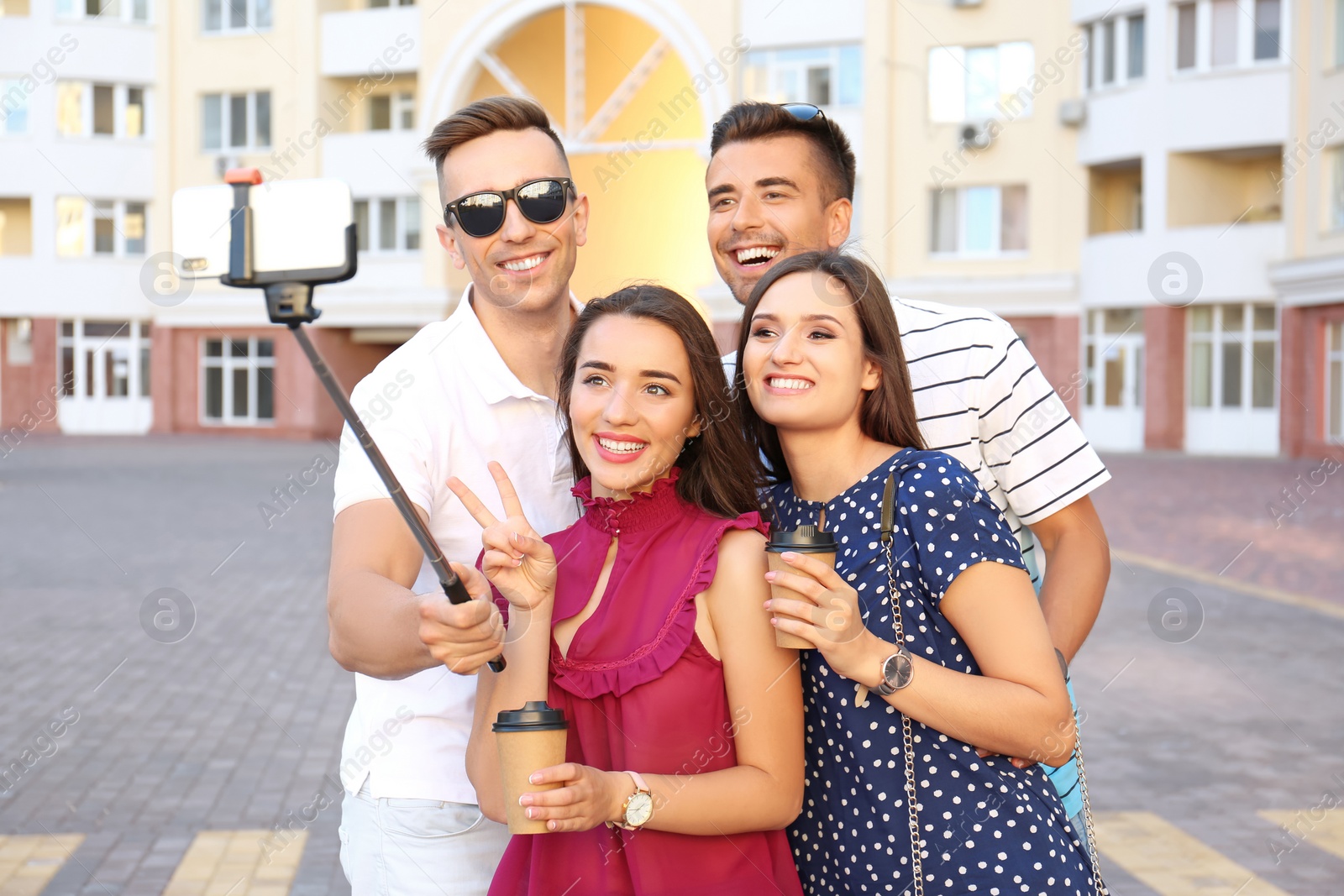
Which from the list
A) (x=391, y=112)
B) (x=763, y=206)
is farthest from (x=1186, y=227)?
(x=763, y=206)

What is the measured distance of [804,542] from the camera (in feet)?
7.21

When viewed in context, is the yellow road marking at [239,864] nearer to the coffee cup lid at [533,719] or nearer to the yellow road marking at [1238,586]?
the coffee cup lid at [533,719]

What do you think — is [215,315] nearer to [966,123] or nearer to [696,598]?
[966,123]

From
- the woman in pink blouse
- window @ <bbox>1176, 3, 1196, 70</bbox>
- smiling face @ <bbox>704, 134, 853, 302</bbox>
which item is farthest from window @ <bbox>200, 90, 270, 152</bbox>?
the woman in pink blouse

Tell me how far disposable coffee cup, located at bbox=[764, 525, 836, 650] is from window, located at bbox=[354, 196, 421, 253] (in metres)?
36.4

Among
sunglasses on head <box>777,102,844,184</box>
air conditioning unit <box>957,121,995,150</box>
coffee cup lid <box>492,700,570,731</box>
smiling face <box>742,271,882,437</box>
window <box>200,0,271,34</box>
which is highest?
window <box>200,0,271,34</box>

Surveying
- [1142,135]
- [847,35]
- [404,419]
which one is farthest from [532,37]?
[404,419]

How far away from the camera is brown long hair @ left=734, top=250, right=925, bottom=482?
261 centimetres

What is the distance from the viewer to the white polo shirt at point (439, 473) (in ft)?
9.17

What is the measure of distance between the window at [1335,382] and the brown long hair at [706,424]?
29.2m

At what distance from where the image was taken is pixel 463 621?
2.05 meters

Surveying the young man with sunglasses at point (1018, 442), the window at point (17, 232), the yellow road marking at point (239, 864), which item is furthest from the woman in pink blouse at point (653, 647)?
the window at point (17, 232)

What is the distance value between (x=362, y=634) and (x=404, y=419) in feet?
1.88

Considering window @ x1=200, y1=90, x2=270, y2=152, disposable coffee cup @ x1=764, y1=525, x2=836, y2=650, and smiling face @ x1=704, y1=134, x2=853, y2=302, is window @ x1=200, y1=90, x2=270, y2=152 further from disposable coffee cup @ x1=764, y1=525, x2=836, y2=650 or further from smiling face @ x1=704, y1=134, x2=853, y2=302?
disposable coffee cup @ x1=764, y1=525, x2=836, y2=650
